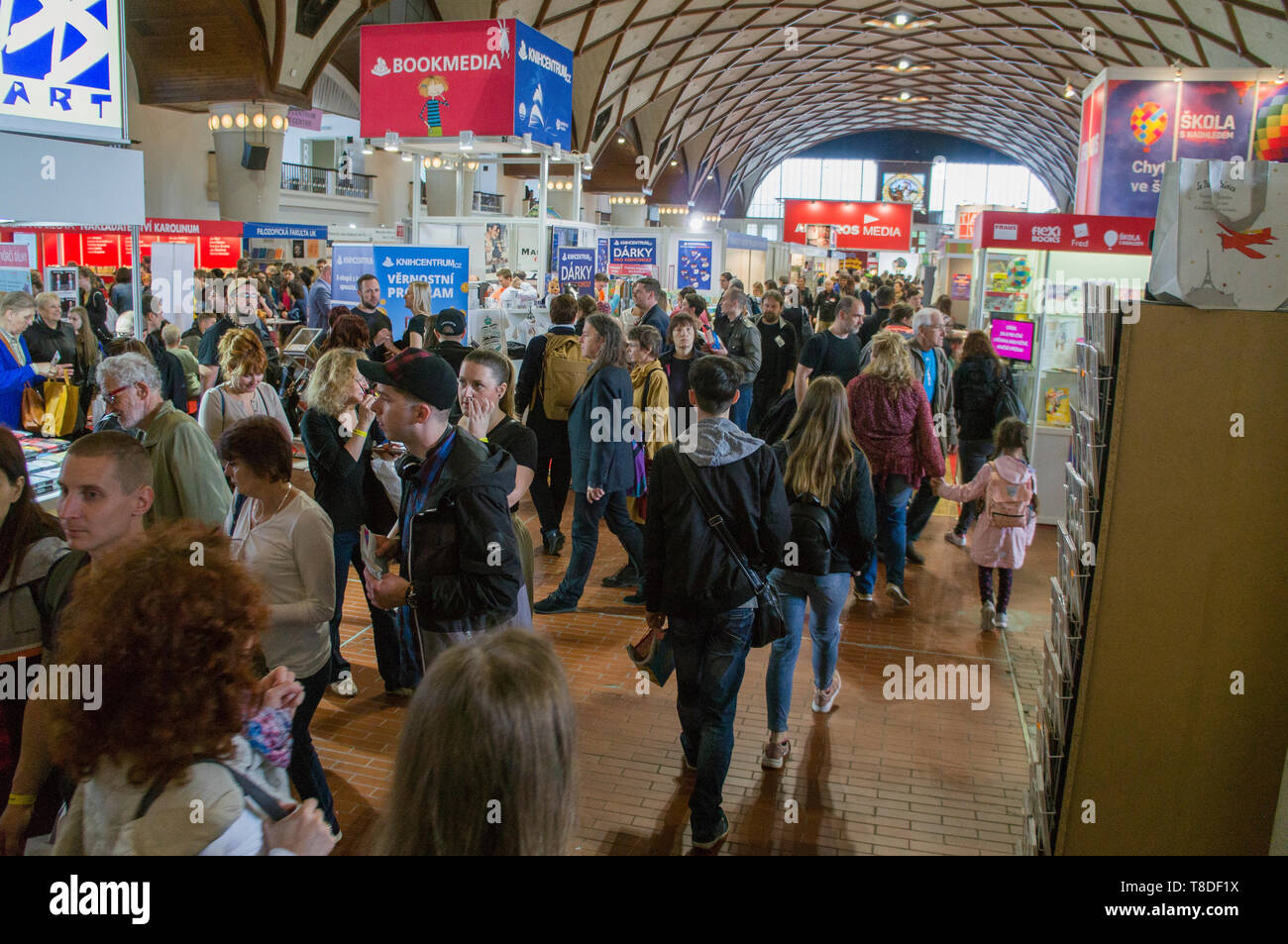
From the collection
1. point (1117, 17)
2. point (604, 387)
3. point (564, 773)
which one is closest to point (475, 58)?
point (604, 387)

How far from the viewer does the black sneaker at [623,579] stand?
6449mm

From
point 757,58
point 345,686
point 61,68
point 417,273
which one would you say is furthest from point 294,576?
point 757,58

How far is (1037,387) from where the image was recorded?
8422 mm

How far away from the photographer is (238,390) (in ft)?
15.4

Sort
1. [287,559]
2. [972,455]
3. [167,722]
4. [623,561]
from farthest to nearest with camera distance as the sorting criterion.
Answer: [972,455], [623,561], [287,559], [167,722]

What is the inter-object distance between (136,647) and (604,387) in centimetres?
425

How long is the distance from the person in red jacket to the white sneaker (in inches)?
126

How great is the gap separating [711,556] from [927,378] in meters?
4.40

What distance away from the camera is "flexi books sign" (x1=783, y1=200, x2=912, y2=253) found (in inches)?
1266

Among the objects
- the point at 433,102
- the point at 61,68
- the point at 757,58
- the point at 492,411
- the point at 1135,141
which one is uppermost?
the point at 757,58

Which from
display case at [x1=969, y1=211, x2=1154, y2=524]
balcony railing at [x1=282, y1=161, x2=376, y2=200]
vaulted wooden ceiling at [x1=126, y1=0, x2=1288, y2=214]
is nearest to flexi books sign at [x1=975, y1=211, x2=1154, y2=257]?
display case at [x1=969, y1=211, x2=1154, y2=524]

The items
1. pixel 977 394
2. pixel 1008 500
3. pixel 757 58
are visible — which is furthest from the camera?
pixel 757 58

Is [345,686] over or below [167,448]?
below

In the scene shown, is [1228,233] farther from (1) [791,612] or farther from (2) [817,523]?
(1) [791,612]
